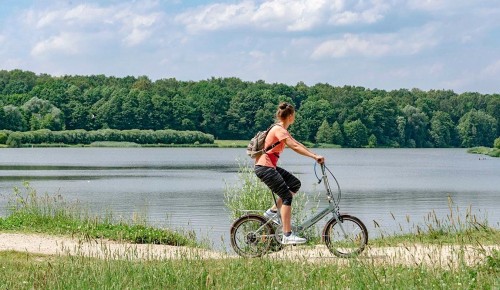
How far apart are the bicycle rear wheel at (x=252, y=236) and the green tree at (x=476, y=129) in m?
145

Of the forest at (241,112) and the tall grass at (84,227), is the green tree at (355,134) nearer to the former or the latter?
the forest at (241,112)

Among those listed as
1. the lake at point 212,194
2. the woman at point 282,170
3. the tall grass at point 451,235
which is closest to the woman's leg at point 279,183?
the woman at point 282,170

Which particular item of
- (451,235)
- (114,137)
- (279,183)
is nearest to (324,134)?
(114,137)

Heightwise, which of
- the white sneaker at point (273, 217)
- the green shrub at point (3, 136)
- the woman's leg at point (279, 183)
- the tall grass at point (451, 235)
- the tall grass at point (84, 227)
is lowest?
the green shrub at point (3, 136)

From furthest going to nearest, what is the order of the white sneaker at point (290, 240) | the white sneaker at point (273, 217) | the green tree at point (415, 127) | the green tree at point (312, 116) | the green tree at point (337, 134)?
the green tree at point (415, 127) → the green tree at point (337, 134) → the green tree at point (312, 116) → the white sneaker at point (273, 217) → the white sneaker at point (290, 240)

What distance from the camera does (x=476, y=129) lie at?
153 meters

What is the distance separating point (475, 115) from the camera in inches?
6038

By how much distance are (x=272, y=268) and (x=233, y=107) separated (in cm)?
13239

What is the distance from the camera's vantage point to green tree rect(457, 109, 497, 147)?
152 metres

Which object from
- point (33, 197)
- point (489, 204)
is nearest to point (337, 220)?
point (33, 197)

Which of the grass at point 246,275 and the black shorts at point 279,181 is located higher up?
the black shorts at point 279,181

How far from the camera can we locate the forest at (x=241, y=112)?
134 meters

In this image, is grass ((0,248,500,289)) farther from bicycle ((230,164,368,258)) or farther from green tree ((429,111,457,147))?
green tree ((429,111,457,147))

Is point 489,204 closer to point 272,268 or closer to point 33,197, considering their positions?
point 33,197
